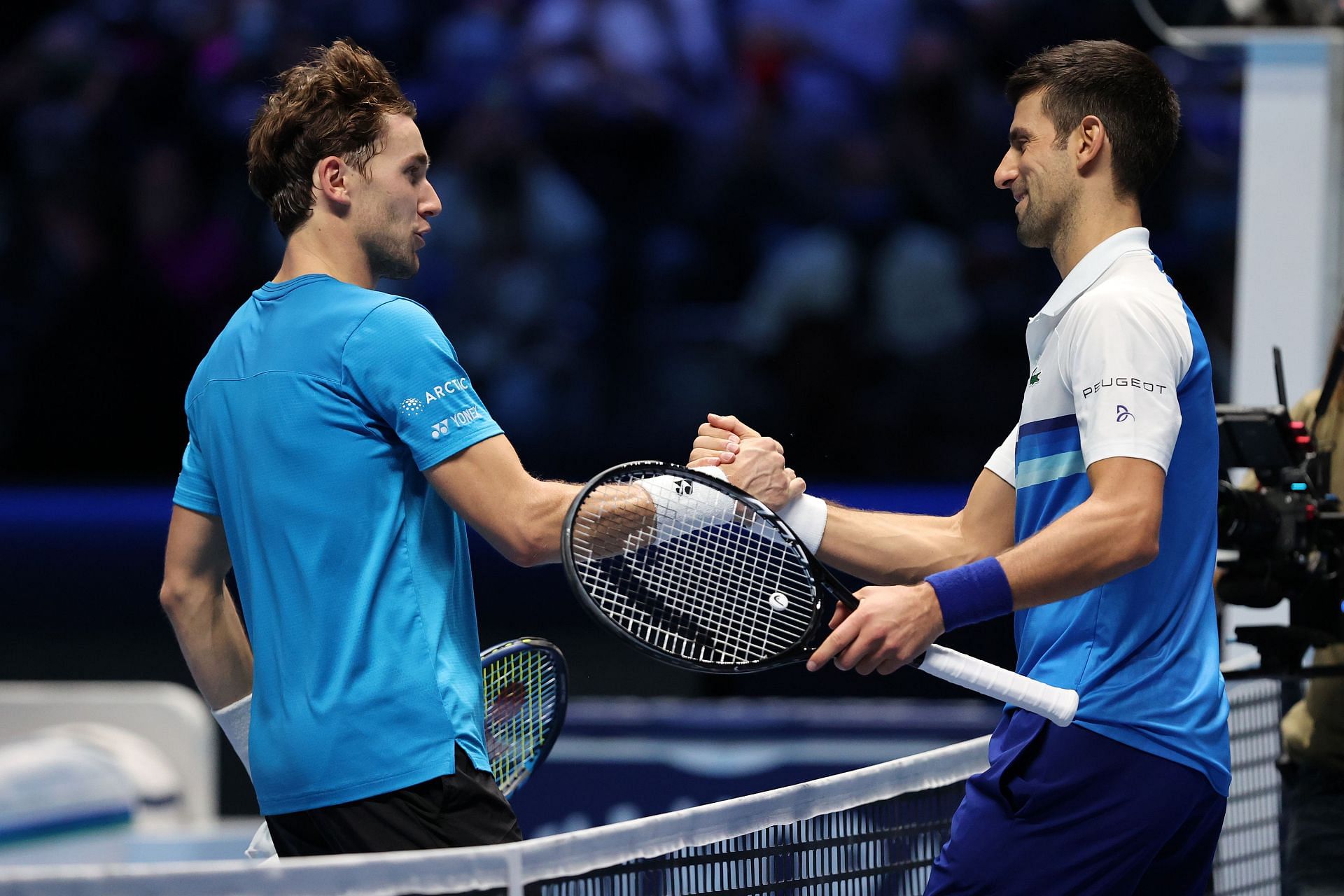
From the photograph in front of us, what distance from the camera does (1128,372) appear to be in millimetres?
2213

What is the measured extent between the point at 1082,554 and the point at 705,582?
52cm

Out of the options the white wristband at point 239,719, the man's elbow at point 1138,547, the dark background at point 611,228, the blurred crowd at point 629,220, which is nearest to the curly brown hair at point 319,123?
the white wristband at point 239,719

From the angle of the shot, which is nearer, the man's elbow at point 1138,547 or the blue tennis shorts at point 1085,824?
the man's elbow at point 1138,547

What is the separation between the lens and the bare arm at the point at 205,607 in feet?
8.27

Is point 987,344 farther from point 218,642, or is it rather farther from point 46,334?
point 218,642

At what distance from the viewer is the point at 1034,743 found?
2.35 meters

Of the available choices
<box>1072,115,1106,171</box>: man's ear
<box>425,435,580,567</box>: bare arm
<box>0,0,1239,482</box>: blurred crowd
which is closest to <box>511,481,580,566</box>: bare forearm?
<box>425,435,580,567</box>: bare arm

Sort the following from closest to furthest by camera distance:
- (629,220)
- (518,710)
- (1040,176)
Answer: (1040,176)
(518,710)
(629,220)

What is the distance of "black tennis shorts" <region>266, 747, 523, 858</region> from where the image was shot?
2240mm

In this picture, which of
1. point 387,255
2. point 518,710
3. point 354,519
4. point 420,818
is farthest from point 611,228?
point 420,818

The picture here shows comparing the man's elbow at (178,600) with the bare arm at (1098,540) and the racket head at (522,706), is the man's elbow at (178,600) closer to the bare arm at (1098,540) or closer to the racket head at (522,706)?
the racket head at (522,706)

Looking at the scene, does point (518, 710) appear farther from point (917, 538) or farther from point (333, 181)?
point (333, 181)

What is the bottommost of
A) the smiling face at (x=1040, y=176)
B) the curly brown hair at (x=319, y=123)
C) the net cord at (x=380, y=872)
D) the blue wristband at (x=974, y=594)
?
the net cord at (x=380, y=872)

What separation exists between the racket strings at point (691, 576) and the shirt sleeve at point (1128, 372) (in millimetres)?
445
